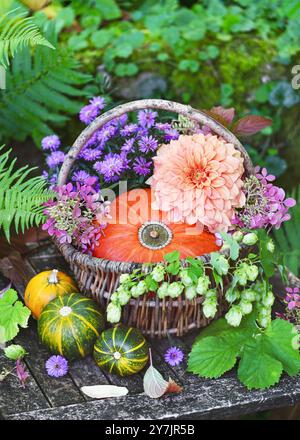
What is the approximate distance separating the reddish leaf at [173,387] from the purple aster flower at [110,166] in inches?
30.1

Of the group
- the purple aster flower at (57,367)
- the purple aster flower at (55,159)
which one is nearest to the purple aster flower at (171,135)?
the purple aster flower at (55,159)

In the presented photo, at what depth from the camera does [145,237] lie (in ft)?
8.18

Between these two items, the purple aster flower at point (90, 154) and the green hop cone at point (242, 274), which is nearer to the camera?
the green hop cone at point (242, 274)

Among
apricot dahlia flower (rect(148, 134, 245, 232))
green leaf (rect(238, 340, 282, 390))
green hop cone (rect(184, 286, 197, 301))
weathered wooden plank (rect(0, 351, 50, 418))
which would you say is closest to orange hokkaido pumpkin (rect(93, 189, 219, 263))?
apricot dahlia flower (rect(148, 134, 245, 232))

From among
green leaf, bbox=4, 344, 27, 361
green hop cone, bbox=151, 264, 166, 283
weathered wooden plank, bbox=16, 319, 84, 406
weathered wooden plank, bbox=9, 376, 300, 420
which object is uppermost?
green hop cone, bbox=151, 264, 166, 283

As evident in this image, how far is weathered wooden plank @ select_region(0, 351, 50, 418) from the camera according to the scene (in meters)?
2.21

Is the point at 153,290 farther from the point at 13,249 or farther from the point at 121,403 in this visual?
the point at 13,249

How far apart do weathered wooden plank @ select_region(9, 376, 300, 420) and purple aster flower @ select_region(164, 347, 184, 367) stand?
12cm

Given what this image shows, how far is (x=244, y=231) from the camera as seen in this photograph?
8.00ft

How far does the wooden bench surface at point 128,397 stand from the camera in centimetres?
221

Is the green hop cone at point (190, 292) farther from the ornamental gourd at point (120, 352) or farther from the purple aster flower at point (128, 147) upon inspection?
the purple aster flower at point (128, 147)

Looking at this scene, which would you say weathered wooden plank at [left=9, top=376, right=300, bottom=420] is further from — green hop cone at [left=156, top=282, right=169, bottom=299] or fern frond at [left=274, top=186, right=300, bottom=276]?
fern frond at [left=274, top=186, right=300, bottom=276]

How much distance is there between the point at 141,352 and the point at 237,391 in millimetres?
326
